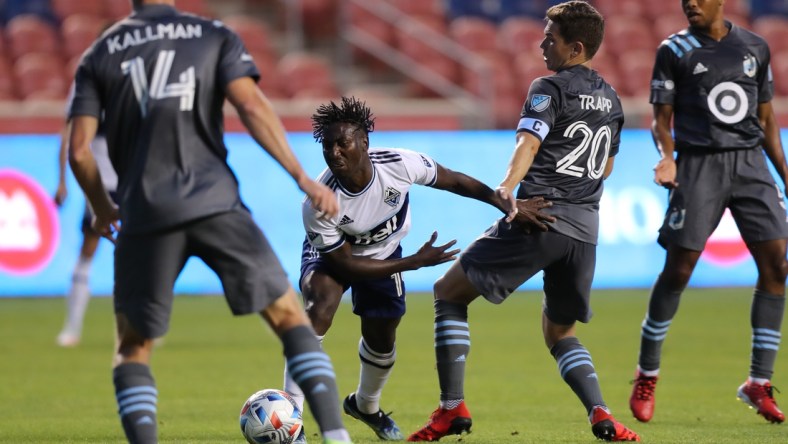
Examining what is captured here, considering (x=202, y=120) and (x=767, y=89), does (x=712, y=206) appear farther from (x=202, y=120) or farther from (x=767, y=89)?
(x=202, y=120)

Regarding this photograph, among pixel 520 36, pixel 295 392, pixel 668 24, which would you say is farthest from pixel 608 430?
pixel 668 24

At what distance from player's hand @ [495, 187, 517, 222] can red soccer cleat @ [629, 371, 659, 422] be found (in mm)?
1778

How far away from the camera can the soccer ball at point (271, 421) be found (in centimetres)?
595

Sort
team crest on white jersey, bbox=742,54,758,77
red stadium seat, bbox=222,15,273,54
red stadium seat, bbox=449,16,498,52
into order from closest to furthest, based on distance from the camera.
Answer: team crest on white jersey, bbox=742,54,758,77 < red stadium seat, bbox=222,15,273,54 < red stadium seat, bbox=449,16,498,52

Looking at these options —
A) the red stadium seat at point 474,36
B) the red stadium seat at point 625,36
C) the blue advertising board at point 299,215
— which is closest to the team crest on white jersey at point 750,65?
the blue advertising board at point 299,215

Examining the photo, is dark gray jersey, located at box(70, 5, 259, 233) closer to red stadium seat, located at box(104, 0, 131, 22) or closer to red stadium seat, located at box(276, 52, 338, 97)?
red stadium seat, located at box(276, 52, 338, 97)

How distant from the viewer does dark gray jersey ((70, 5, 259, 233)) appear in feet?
15.6

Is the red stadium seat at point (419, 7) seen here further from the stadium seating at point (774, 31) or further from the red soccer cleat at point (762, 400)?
the red soccer cleat at point (762, 400)

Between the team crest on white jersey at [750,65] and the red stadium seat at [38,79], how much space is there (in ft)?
40.2

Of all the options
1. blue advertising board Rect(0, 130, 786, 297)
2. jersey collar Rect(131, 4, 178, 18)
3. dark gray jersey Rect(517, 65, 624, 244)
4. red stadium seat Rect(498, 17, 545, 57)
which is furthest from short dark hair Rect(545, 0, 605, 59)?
red stadium seat Rect(498, 17, 545, 57)

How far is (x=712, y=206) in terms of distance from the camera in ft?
23.7

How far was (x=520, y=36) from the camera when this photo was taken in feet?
68.3

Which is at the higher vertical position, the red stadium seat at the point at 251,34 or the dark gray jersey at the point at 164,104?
the dark gray jersey at the point at 164,104

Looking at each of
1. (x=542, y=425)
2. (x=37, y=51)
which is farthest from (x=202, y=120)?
(x=37, y=51)
